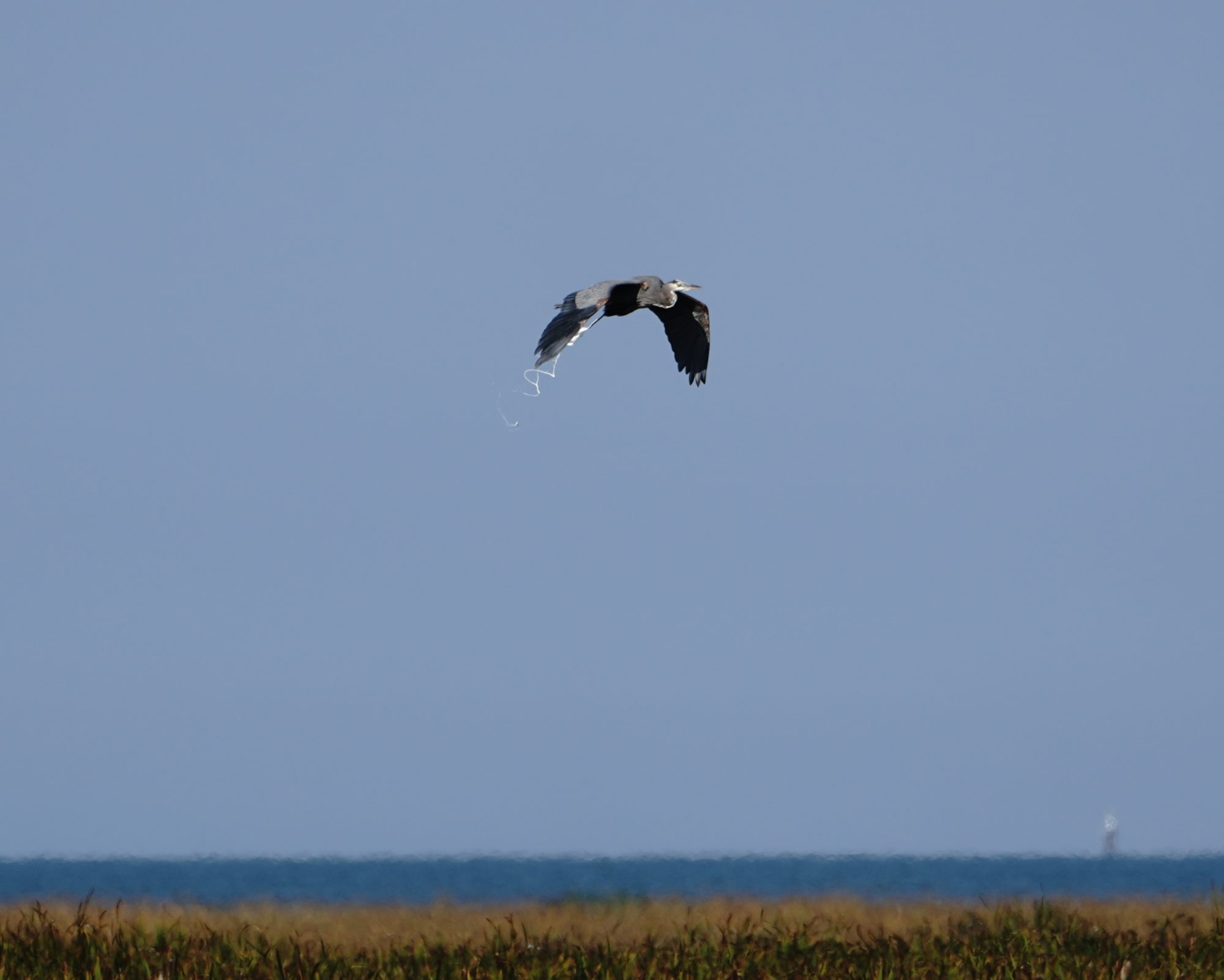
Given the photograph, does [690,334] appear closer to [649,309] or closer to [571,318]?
[649,309]

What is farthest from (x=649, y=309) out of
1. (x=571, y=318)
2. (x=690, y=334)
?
(x=571, y=318)

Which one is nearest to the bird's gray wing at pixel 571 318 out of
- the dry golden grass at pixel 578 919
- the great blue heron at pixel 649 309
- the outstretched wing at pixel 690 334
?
the great blue heron at pixel 649 309

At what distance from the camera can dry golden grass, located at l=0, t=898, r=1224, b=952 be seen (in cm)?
1275

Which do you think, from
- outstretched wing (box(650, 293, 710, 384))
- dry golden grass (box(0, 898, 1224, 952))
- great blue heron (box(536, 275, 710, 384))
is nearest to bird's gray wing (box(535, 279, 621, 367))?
great blue heron (box(536, 275, 710, 384))

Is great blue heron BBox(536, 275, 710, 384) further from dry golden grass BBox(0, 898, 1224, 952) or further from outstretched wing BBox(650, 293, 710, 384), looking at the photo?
dry golden grass BBox(0, 898, 1224, 952)

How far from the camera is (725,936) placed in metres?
12.0

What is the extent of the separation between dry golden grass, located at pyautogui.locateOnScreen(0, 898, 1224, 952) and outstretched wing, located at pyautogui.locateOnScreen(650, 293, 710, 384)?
170 inches

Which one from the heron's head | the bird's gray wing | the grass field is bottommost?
the grass field

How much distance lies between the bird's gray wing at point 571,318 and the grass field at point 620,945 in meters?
3.71

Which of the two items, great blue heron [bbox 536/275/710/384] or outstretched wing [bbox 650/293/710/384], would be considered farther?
outstretched wing [bbox 650/293/710/384]

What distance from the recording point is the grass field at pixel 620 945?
1094 centimetres

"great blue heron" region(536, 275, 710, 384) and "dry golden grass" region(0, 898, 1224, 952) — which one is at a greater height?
"great blue heron" region(536, 275, 710, 384)

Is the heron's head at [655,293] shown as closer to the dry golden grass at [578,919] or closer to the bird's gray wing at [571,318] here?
the bird's gray wing at [571,318]

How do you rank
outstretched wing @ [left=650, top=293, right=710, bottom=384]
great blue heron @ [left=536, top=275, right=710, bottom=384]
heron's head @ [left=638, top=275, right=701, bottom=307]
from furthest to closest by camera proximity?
1. outstretched wing @ [left=650, top=293, right=710, bottom=384]
2. heron's head @ [left=638, top=275, right=701, bottom=307]
3. great blue heron @ [left=536, top=275, right=710, bottom=384]
